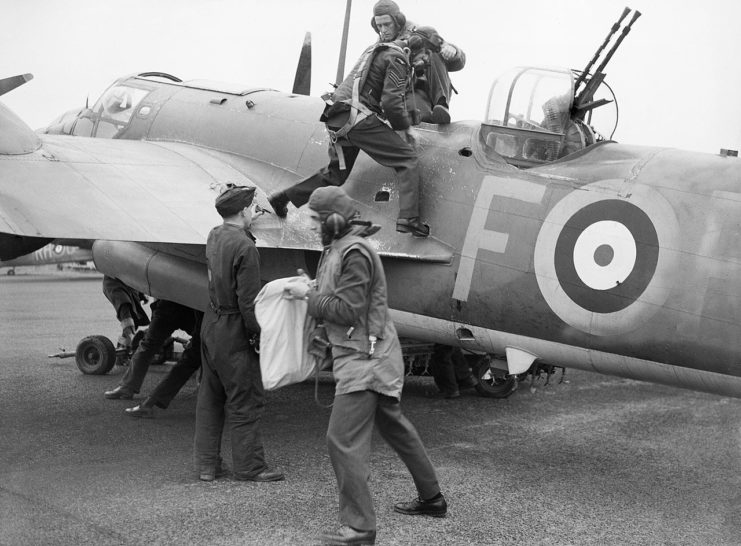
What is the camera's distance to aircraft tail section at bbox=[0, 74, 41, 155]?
7336 millimetres

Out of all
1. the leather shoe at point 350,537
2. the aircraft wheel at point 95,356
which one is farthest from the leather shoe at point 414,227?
the aircraft wheel at point 95,356

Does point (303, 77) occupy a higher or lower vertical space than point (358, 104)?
lower

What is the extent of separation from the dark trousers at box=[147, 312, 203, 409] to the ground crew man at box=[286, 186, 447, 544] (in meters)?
2.58

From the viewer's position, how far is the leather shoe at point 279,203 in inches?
315

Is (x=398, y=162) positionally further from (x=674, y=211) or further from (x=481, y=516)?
(x=481, y=516)

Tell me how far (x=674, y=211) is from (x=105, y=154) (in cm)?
535

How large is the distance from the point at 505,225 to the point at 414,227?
800 millimetres

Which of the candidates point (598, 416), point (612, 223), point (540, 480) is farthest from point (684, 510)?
point (598, 416)

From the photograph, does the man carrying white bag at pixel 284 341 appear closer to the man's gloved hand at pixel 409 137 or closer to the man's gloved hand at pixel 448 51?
the man's gloved hand at pixel 409 137

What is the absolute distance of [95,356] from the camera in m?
10.4

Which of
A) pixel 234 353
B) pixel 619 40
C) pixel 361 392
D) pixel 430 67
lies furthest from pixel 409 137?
pixel 361 392

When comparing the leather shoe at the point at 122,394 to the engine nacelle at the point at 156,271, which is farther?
the leather shoe at the point at 122,394

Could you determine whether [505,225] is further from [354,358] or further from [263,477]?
[263,477]

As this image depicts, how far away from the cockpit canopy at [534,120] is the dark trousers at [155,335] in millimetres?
3596
